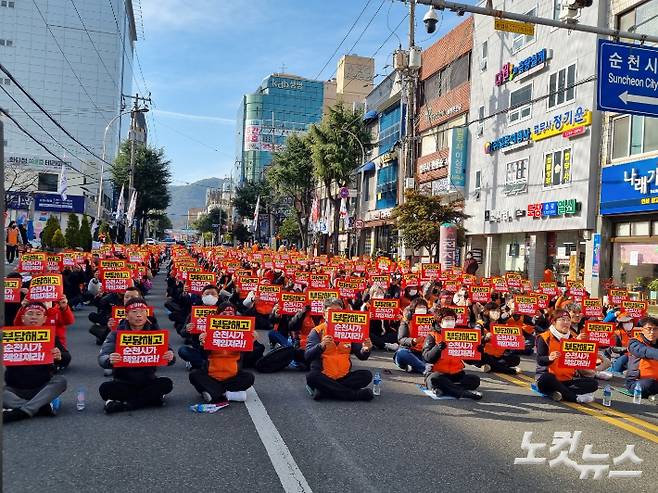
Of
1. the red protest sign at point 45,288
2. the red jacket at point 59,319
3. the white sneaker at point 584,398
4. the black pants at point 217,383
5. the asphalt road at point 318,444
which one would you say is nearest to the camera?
the asphalt road at point 318,444

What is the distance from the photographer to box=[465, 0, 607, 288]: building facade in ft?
78.1

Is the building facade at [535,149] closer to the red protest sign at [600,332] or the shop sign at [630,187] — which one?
the shop sign at [630,187]

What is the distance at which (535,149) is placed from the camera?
1077 inches

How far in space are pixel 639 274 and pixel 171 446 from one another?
20.1 meters

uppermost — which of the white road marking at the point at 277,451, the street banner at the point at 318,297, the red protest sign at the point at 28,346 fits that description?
the street banner at the point at 318,297

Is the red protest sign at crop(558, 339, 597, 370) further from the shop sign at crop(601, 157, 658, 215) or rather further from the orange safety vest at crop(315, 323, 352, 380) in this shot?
the shop sign at crop(601, 157, 658, 215)

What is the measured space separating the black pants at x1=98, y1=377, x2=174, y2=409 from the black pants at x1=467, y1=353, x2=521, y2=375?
5.44 m

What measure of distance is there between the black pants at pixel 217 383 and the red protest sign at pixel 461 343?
262cm

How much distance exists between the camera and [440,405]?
768 cm

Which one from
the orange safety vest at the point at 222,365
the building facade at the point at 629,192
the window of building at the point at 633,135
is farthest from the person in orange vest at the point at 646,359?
the window of building at the point at 633,135

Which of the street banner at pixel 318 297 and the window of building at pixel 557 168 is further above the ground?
the window of building at pixel 557 168

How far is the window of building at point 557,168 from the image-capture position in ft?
82.2

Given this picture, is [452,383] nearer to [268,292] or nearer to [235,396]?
[235,396]

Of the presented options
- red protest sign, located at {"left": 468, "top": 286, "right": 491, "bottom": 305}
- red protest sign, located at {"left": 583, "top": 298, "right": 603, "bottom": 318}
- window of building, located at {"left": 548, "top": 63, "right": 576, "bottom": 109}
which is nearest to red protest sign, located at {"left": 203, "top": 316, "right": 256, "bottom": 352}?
red protest sign, located at {"left": 468, "top": 286, "right": 491, "bottom": 305}
